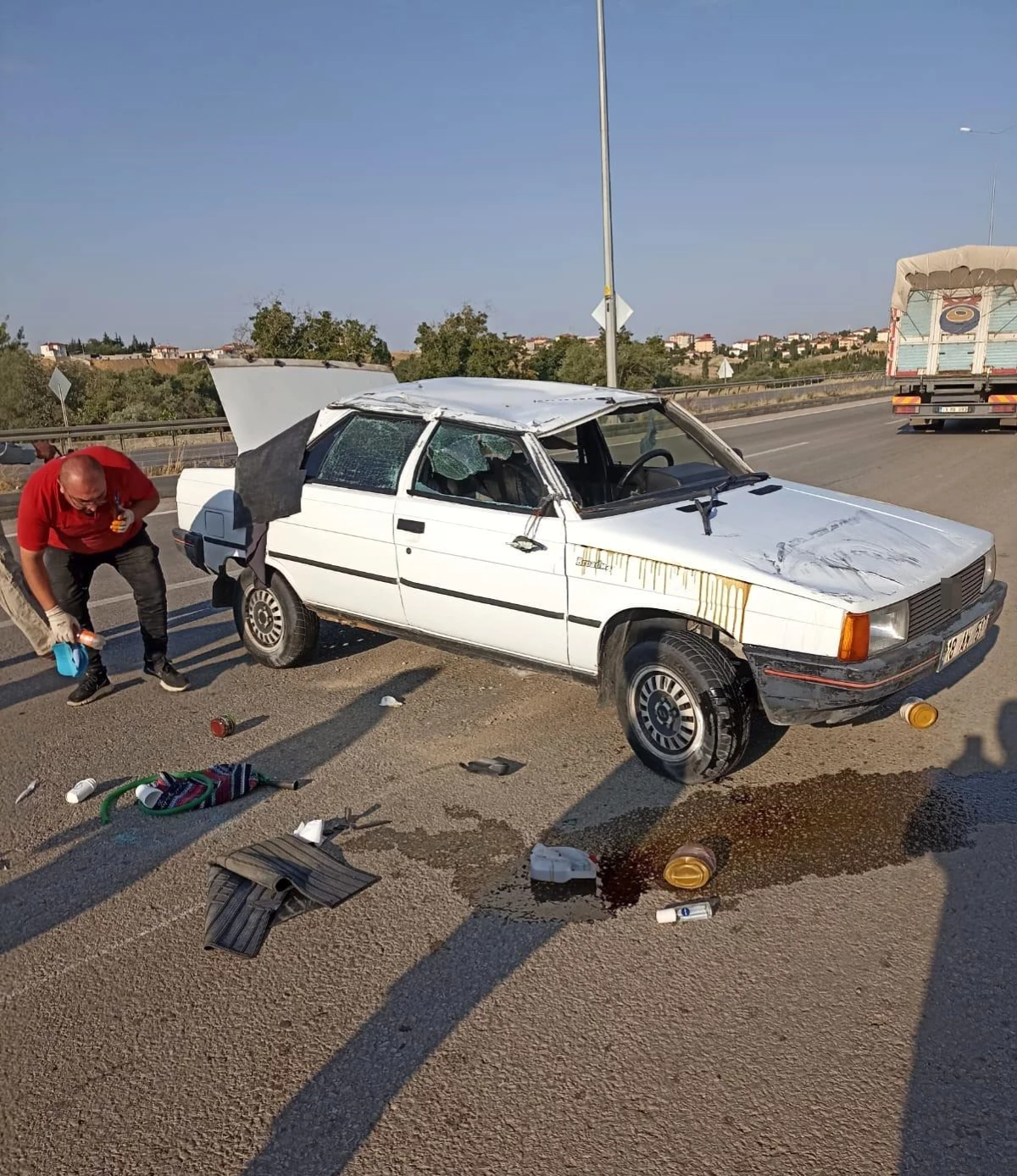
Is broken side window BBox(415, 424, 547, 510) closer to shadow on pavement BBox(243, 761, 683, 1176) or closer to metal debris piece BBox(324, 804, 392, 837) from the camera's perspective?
metal debris piece BBox(324, 804, 392, 837)

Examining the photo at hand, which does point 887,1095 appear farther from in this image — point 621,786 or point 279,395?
point 279,395

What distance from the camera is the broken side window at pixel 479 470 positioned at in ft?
15.9

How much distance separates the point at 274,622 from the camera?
612 cm

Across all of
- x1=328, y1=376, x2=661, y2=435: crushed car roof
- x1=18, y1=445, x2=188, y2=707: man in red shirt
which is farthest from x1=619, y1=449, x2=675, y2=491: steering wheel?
x1=18, y1=445, x2=188, y2=707: man in red shirt

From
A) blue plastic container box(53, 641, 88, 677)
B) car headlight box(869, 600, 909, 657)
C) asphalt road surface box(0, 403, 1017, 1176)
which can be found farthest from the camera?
blue plastic container box(53, 641, 88, 677)

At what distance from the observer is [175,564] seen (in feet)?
32.1

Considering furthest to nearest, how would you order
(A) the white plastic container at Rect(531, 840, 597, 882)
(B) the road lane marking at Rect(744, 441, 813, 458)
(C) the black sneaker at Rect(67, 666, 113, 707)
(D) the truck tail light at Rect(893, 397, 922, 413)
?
1. (D) the truck tail light at Rect(893, 397, 922, 413)
2. (B) the road lane marking at Rect(744, 441, 813, 458)
3. (C) the black sneaker at Rect(67, 666, 113, 707)
4. (A) the white plastic container at Rect(531, 840, 597, 882)

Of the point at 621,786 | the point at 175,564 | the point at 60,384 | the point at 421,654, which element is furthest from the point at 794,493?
the point at 60,384

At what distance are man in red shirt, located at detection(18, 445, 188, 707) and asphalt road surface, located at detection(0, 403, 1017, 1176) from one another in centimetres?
58

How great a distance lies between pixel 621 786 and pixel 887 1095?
195cm

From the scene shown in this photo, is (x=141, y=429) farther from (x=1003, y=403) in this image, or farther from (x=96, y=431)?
(x=1003, y=403)

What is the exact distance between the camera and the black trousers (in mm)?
5801

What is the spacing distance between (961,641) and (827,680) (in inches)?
36.1

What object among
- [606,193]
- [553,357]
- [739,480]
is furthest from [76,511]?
[553,357]
